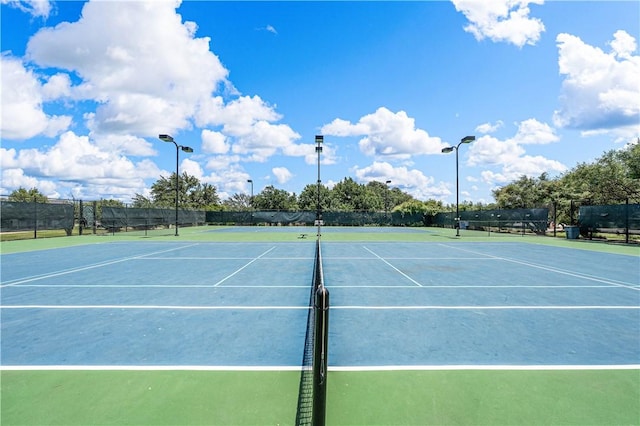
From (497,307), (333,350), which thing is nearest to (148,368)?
(333,350)

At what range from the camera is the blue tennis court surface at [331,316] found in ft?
15.5

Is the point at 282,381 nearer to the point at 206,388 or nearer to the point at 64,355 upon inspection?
the point at 206,388

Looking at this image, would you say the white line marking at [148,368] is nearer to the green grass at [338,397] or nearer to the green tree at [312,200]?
the green grass at [338,397]

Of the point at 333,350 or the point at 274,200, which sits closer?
the point at 333,350

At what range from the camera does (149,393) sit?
3.73 meters

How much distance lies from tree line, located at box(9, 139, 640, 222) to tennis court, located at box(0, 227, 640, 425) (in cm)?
2371

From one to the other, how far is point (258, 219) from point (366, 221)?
1606cm

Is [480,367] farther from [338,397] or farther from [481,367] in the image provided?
[338,397]

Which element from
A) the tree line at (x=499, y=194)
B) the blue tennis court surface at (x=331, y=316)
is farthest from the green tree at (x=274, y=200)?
the blue tennis court surface at (x=331, y=316)

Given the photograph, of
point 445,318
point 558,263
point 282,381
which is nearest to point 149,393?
point 282,381

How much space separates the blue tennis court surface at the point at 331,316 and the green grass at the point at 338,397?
36 cm

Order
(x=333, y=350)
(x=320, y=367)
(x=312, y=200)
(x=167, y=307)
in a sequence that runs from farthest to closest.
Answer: (x=312, y=200)
(x=167, y=307)
(x=333, y=350)
(x=320, y=367)

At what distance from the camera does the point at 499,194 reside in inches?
2635

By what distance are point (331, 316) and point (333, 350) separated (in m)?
1.57
